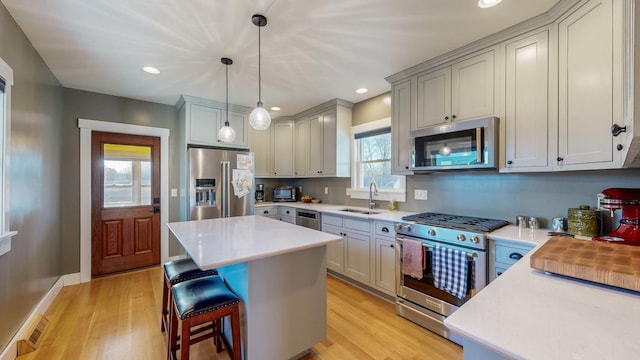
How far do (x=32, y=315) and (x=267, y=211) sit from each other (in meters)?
A: 2.67

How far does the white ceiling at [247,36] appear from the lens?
1.81 meters

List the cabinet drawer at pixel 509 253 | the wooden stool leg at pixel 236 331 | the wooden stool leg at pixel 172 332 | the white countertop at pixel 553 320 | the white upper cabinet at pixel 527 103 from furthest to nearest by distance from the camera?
the white upper cabinet at pixel 527 103
the cabinet drawer at pixel 509 253
the wooden stool leg at pixel 172 332
the wooden stool leg at pixel 236 331
the white countertop at pixel 553 320

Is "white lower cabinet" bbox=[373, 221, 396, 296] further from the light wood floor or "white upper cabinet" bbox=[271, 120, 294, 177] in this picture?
"white upper cabinet" bbox=[271, 120, 294, 177]

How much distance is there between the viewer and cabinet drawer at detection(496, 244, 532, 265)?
1.80 meters

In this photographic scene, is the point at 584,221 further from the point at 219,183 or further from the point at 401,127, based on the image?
the point at 219,183

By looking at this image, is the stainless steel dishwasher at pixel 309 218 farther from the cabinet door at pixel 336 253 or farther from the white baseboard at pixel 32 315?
the white baseboard at pixel 32 315

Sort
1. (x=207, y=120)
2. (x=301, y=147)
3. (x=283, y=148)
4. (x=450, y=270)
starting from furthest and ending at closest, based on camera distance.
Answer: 1. (x=283, y=148)
2. (x=301, y=147)
3. (x=207, y=120)
4. (x=450, y=270)

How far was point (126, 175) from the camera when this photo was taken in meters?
3.68

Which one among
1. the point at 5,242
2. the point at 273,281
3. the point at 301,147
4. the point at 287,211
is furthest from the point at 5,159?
the point at 301,147

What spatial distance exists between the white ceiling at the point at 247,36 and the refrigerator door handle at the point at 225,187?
1118mm

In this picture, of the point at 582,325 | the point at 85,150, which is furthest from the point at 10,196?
the point at 582,325

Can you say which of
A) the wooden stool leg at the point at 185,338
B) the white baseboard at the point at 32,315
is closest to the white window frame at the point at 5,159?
the white baseboard at the point at 32,315

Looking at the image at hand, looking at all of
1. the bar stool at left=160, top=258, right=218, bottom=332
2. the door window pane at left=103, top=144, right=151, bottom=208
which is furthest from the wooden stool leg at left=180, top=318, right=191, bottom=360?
the door window pane at left=103, top=144, right=151, bottom=208

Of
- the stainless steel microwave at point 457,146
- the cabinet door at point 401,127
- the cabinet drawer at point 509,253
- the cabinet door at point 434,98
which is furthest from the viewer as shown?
the cabinet door at point 401,127
